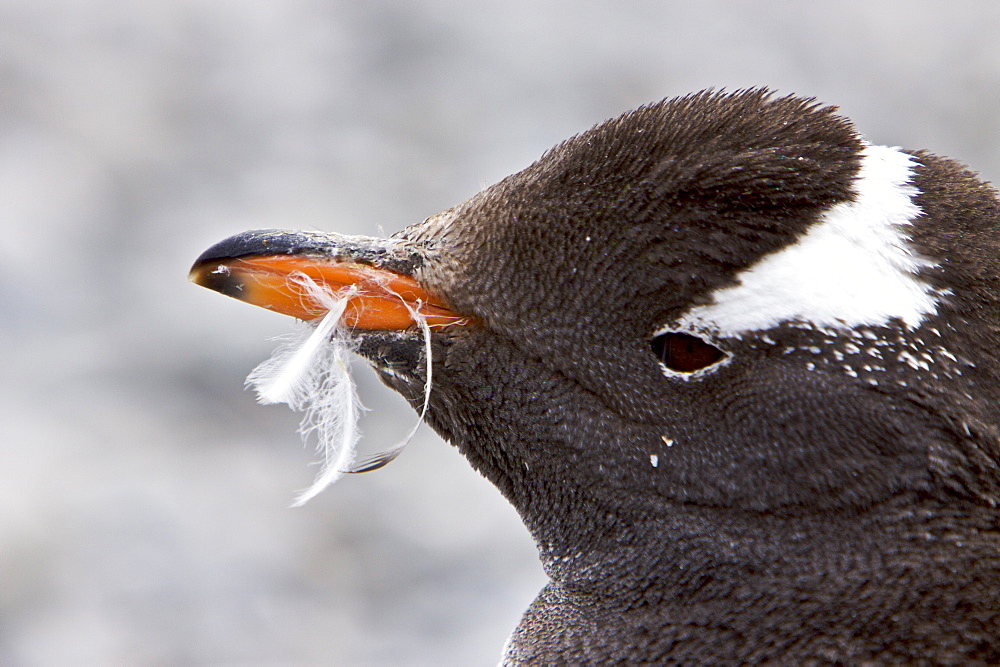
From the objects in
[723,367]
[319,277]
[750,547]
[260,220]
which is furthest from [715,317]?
[260,220]

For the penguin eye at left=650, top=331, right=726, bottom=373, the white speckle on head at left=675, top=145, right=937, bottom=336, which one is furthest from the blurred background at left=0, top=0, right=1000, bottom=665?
the white speckle on head at left=675, top=145, right=937, bottom=336

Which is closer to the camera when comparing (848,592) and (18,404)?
(848,592)

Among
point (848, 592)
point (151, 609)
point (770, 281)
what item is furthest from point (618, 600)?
point (151, 609)

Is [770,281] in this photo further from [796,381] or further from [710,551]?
[710,551]

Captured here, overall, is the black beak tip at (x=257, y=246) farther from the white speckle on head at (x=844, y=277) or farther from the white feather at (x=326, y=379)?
the white speckle on head at (x=844, y=277)

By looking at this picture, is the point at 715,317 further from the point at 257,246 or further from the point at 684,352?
the point at 257,246

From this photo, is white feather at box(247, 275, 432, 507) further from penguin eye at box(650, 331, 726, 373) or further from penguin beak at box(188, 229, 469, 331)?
penguin eye at box(650, 331, 726, 373)
